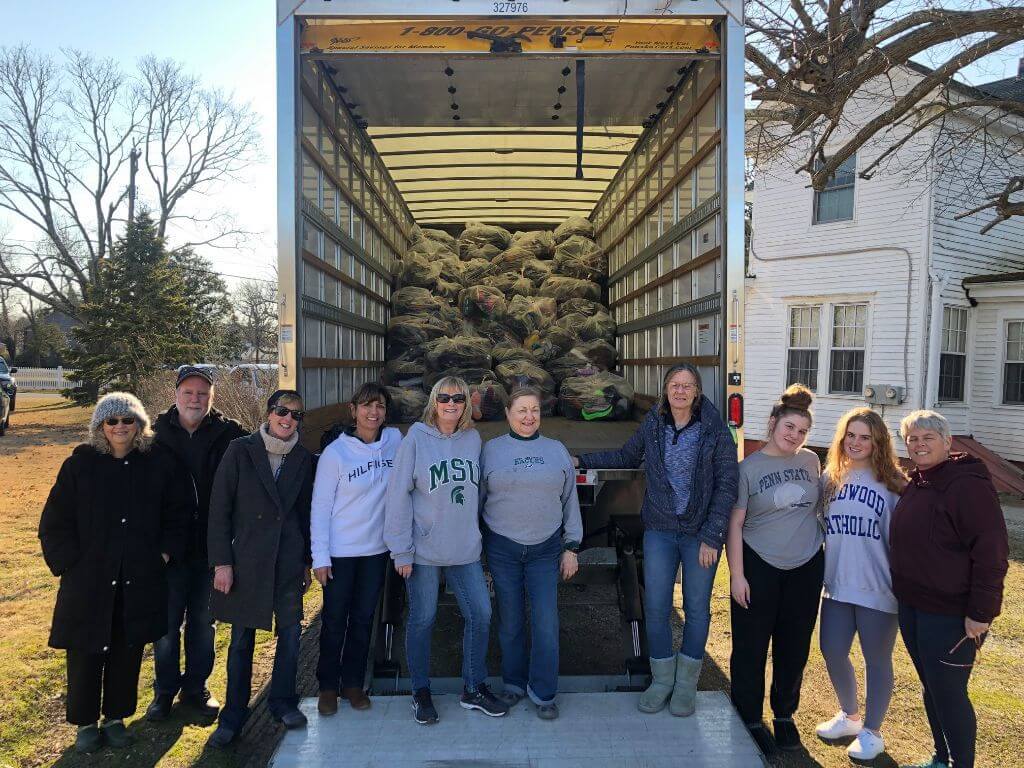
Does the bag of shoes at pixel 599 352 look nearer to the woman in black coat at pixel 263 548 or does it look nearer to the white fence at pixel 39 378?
the woman in black coat at pixel 263 548

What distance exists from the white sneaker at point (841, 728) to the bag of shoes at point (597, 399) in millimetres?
2329

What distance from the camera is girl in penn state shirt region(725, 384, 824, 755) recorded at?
295cm

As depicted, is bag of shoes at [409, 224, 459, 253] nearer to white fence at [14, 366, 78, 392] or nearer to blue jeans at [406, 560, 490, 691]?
blue jeans at [406, 560, 490, 691]

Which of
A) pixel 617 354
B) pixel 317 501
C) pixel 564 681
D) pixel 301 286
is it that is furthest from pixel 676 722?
pixel 617 354

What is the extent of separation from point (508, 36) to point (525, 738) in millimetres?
3337

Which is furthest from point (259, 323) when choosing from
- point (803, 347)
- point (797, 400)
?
point (797, 400)

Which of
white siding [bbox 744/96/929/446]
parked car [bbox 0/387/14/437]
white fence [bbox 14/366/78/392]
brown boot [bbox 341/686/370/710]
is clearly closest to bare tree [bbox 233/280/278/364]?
white fence [bbox 14/366/78/392]

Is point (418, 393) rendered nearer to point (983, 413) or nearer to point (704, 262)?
point (704, 262)

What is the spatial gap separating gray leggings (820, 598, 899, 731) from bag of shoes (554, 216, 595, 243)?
446cm

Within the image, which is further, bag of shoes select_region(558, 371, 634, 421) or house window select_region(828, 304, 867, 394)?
house window select_region(828, 304, 867, 394)

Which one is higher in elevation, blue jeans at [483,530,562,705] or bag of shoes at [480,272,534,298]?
bag of shoes at [480,272,534,298]

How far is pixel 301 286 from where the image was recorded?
138 inches

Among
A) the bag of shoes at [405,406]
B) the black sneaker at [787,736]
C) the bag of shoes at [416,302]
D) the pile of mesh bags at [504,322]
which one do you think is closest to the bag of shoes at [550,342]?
the pile of mesh bags at [504,322]

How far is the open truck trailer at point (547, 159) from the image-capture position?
11.1 feet
